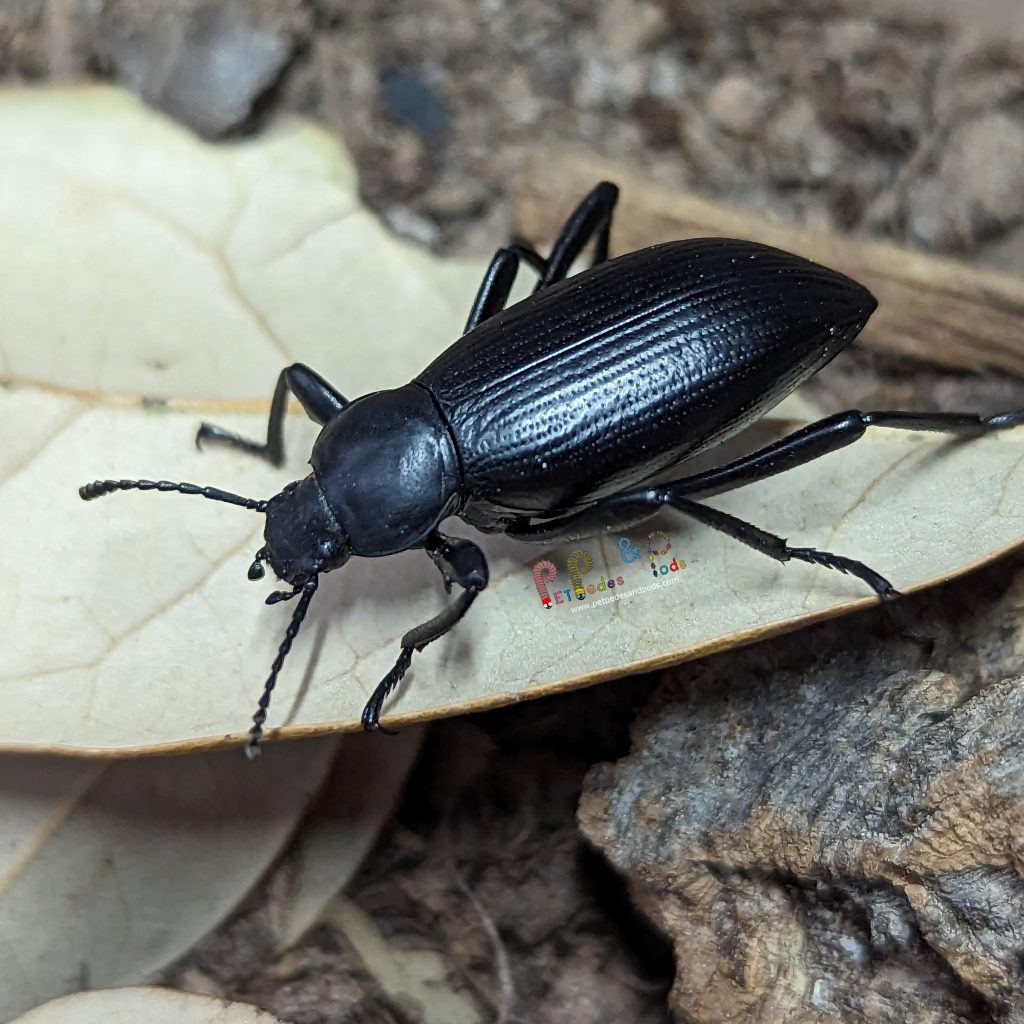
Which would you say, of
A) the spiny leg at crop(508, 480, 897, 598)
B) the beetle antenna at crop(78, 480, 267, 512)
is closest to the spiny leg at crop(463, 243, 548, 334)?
the spiny leg at crop(508, 480, 897, 598)

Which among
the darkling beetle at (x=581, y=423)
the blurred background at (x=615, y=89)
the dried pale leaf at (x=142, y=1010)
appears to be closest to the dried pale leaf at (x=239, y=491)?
the darkling beetle at (x=581, y=423)

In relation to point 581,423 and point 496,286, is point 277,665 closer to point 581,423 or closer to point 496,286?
point 581,423

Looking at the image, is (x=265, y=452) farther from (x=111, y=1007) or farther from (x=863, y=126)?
(x=863, y=126)

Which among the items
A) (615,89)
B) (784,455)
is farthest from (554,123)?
(784,455)

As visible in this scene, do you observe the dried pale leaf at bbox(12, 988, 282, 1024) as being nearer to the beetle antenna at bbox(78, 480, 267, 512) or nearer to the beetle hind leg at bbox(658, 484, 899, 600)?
the beetle antenna at bbox(78, 480, 267, 512)

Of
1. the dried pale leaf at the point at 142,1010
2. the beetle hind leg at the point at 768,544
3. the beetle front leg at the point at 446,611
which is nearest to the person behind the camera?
the dried pale leaf at the point at 142,1010

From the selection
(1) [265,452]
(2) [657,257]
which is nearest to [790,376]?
(2) [657,257]

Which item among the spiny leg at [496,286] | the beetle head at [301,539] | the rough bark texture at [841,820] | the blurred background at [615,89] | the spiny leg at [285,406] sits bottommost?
the rough bark texture at [841,820]

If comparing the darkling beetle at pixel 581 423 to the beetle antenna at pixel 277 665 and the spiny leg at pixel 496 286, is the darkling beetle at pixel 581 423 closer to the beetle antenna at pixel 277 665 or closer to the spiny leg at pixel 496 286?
the beetle antenna at pixel 277 665
